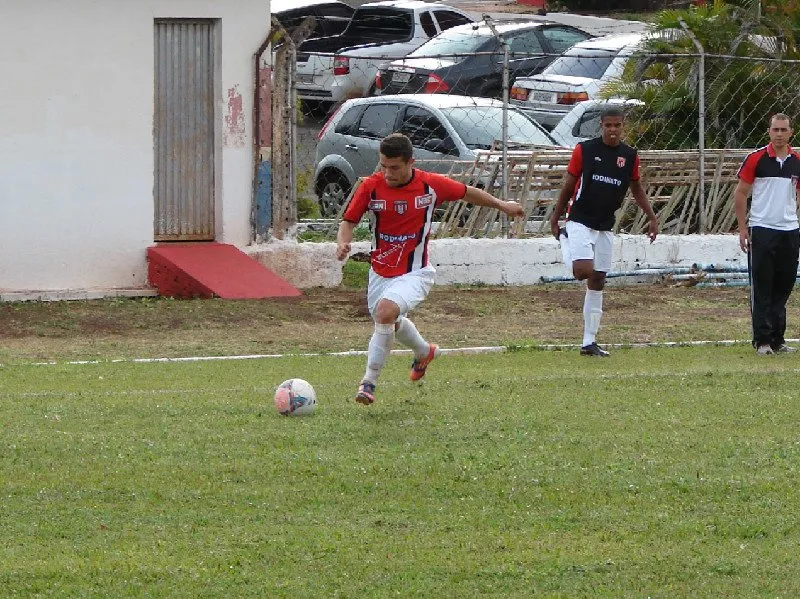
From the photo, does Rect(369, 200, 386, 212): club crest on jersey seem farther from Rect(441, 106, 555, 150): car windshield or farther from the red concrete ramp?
Rect(441, 106, 555, 150): car windshield

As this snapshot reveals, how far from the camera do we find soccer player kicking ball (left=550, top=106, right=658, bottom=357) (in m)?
12.9

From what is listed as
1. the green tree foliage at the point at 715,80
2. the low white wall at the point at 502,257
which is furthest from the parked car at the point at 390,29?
the low white wall at the point at 502,257

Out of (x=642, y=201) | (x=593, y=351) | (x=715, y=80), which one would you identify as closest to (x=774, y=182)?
(x=642, y=201)

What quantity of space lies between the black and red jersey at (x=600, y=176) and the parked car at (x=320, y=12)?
21380 mm

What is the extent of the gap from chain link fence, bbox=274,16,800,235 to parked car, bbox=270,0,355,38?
13426mm

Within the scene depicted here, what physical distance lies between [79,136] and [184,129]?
122 centimetres

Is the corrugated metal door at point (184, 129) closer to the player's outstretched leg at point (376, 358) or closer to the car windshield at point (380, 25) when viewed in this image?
the player's outstretched leg at point (376, 358)

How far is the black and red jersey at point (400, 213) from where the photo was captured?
9.95m

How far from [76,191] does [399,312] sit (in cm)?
744

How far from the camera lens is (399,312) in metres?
9.78

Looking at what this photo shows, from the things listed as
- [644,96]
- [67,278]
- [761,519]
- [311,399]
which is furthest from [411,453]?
[644,96]

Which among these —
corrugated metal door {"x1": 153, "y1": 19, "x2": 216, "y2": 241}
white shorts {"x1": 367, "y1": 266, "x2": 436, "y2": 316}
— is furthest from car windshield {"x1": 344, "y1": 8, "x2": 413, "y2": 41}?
white shorts {"x1": 367, "y1": 266, "x2": 436, "y2": 316}

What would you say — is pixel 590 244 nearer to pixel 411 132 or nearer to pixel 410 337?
pixel 410 337

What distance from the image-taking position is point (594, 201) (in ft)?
42.5
